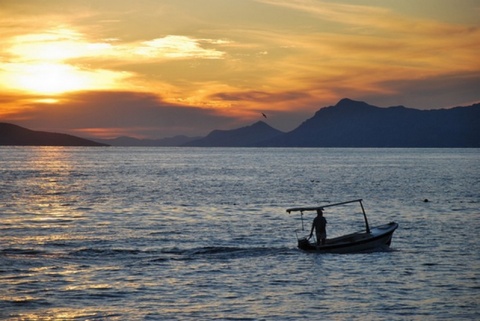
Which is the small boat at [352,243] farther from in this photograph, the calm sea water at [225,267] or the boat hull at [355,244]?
the calm sea water at [225,267]

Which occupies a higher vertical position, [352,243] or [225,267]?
[352,243]

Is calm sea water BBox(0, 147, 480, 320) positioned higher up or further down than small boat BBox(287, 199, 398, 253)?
further down

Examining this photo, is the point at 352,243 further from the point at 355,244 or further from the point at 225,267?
the point at 225,267

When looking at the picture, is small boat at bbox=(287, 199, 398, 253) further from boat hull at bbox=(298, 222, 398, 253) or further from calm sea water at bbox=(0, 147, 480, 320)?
calm sea water at bbox=(0, 147, 480, 320)

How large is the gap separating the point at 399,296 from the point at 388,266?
7.12m

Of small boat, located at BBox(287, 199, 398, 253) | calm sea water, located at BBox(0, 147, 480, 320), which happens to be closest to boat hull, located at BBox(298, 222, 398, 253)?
small boat, located at BBox(287, 199, 398, 253)

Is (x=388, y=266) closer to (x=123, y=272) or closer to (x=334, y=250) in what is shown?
(x=334, y=250)

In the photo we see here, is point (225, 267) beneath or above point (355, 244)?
beneath

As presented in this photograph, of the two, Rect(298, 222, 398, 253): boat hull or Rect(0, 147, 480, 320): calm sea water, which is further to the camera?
Rect(298, 222, 398, 253): boat hull

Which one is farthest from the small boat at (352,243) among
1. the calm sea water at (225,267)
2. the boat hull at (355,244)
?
the calm sea water at (225,267)

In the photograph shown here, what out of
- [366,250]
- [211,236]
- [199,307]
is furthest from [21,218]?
[199,307]

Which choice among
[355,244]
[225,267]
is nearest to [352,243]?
[355,244]

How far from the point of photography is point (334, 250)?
4088 cm

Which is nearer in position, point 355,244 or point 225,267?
point 225,267
